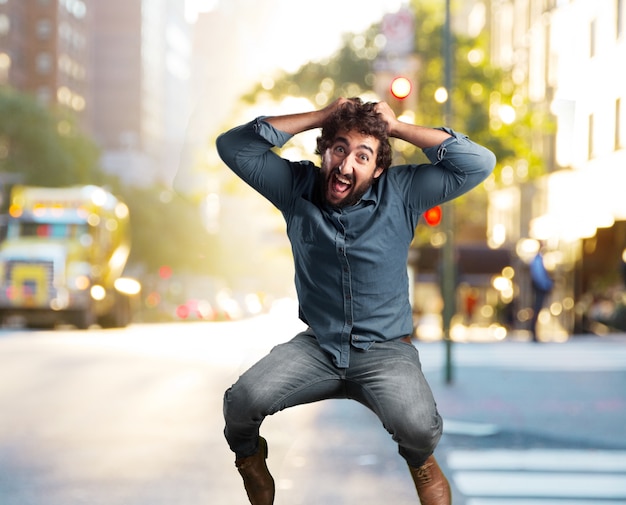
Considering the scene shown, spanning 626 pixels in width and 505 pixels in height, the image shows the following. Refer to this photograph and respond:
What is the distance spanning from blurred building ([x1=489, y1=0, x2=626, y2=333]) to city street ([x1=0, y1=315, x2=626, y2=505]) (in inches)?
618

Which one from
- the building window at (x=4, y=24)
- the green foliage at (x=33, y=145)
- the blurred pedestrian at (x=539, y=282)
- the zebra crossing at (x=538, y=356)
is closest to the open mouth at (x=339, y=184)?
the zebra crossing at (x=538, y=356)

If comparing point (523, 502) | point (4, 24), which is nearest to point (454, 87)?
point (523, 502)

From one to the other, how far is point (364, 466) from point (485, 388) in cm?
569

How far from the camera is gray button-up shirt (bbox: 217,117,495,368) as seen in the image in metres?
4.53

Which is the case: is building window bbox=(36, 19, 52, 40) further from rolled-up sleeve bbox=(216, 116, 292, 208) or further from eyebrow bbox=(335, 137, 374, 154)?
eyebrow bbox=(335, 137, 374, 154)

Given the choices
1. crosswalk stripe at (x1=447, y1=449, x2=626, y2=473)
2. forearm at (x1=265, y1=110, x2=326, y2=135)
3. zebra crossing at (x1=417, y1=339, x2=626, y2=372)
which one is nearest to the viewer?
forearm at (x1=265, y1=110, x2=326, y2=135)

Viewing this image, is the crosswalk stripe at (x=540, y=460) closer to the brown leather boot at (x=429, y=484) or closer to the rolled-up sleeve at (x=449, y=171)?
the brown leather boot at (x=429, y=484)

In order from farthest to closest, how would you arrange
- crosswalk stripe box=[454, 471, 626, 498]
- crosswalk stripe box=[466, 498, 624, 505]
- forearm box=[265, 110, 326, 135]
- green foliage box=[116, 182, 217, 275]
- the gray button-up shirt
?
green foliage box=[116, 182, 217, 275] < crosswalk stripe box=[454, 471, 626, 498] < crosswalk stripe box=[466, 498, 624, 505] < forearm box=[265, 110, 326, 135] < the gray button-up shirt

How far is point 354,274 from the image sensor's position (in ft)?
14.9

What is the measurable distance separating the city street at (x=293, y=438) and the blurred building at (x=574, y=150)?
51.5 feet

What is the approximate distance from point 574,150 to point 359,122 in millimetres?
33469

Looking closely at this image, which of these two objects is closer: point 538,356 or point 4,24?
point 538,356

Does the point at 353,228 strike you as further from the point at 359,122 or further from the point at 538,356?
the point at 538,356

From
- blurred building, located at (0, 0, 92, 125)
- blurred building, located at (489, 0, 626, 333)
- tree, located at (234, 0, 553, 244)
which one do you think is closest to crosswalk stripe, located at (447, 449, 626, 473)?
blurred building, located at (489, 0, 626, 333)
